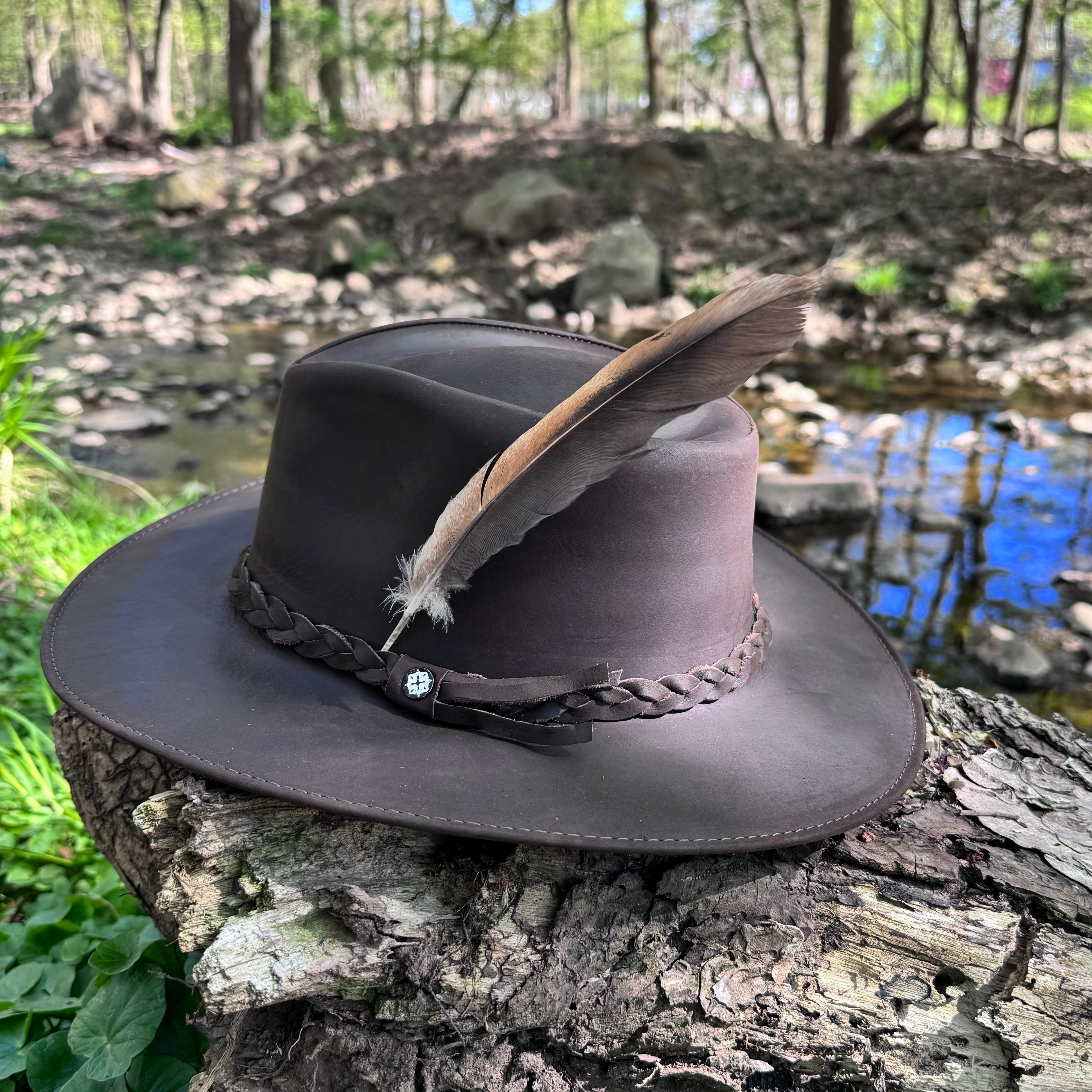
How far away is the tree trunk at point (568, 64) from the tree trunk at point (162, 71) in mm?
8588

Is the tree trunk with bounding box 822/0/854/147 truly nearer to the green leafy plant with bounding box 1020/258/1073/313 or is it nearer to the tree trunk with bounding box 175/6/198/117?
the green leafy plant with bounding box 1020/258/1073/313

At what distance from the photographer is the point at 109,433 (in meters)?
6.80

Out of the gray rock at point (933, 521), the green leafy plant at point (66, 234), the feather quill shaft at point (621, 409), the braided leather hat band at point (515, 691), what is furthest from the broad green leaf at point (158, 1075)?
the green leafy plant at point (66, 234)

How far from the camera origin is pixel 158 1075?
6.16 ft

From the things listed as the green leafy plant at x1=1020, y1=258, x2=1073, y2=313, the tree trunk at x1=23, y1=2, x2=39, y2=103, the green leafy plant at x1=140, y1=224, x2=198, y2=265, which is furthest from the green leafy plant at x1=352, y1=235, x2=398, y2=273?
the tree trunk at x1=23, y1=2, x2=39, y2=103

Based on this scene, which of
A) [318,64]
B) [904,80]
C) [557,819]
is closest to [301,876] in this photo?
[557,819]

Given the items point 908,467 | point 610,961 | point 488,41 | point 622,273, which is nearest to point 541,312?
point 622,273

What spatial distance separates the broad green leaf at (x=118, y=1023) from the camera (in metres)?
1.80

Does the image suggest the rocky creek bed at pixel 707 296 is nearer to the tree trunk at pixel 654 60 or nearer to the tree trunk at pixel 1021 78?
the tree trunk at pixel 1021 78

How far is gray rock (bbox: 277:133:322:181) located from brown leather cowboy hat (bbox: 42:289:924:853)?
15.6m

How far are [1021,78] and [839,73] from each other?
377cm

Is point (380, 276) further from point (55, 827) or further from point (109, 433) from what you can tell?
point (55, 827)

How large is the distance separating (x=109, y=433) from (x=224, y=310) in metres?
4.77

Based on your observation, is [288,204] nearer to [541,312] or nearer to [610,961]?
[541,312]
